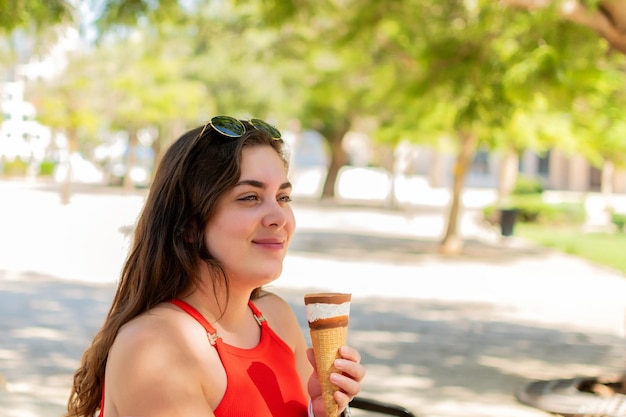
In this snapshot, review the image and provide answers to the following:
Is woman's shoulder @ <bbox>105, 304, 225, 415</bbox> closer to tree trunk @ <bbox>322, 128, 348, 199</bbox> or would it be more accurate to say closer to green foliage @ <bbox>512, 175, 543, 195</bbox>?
green foliage @ <bbox>512, 175, 543, 195</bbox>

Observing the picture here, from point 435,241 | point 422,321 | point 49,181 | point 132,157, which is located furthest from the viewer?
point 49,181

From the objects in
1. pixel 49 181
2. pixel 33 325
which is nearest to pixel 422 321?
pixel 33 325

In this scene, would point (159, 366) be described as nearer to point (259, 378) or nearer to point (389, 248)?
point (259, 378)

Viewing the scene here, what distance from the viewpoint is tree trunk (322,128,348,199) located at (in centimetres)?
4466

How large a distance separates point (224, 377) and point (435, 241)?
20519 millimetres

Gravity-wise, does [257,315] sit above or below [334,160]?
below

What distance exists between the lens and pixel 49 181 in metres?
53.4

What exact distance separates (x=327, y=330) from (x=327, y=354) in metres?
0.07

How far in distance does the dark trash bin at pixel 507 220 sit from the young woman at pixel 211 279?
22399 mm

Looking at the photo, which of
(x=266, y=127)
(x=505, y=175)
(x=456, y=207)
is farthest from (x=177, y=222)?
(x=505, y=175)

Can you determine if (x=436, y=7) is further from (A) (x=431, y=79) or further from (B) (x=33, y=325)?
(B) (x=33, y=325)

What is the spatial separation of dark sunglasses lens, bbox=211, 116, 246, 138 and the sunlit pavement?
0.50m

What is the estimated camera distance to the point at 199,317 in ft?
7.45

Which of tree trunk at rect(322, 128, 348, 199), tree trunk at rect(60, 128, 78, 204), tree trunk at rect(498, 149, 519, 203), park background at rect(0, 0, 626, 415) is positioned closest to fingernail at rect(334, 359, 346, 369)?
park background at rect(0, 0, 626, 415)
